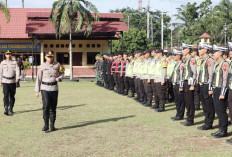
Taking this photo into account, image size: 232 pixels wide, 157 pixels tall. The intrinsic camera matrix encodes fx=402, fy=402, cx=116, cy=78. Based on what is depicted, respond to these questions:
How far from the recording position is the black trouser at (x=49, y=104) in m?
9.62

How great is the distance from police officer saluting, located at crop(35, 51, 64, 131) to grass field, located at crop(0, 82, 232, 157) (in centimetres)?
41

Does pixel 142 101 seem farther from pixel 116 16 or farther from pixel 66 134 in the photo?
pixel 116 16

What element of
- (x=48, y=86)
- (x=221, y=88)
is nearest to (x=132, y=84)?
(x=48, y=86)

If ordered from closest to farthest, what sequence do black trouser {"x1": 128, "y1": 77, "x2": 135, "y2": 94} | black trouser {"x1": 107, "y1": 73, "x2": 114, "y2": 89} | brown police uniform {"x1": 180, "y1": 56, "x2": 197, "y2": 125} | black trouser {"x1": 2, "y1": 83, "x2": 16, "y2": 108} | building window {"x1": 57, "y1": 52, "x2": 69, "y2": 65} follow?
brown police uniform {"x1": 180, "y1": 56, "x2": 197, "y2": 125}, black trouser {"x1": 2, "y1": 83, "x2": 16, "y2": 108}, black trouser {"x1": 128, "y1": 77, "x2": 135, "y2": 94}, black trouser {"x1": 107, "y1": 73, "x2": 114, "y2": 89}, building window {"x1": 57, "y1": 52, "x2": 69, "y2": 65}

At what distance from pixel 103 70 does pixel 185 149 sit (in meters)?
A: 16.7

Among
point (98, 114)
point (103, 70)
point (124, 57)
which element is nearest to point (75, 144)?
point (98, 114)

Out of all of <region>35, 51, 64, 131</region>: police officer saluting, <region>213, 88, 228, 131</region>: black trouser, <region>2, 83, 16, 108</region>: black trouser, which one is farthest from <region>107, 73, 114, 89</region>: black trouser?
<region>213, 88, 228, 131</region>: black trouser

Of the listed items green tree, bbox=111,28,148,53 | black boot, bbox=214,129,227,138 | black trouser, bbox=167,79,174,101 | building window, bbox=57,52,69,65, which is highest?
green tree, bbox=111,28,148,53

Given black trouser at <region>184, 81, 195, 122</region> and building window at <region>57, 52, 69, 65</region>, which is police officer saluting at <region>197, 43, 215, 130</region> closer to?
black trouser at <region>184, 81, 195, 122</region>

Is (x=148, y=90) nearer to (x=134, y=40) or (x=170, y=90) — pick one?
(x=170, y=90)

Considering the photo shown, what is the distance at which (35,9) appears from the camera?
43.1 metres

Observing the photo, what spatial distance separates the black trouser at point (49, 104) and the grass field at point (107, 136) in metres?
0.38

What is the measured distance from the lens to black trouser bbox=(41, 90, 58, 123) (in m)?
9.62

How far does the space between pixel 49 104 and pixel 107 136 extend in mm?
1752
